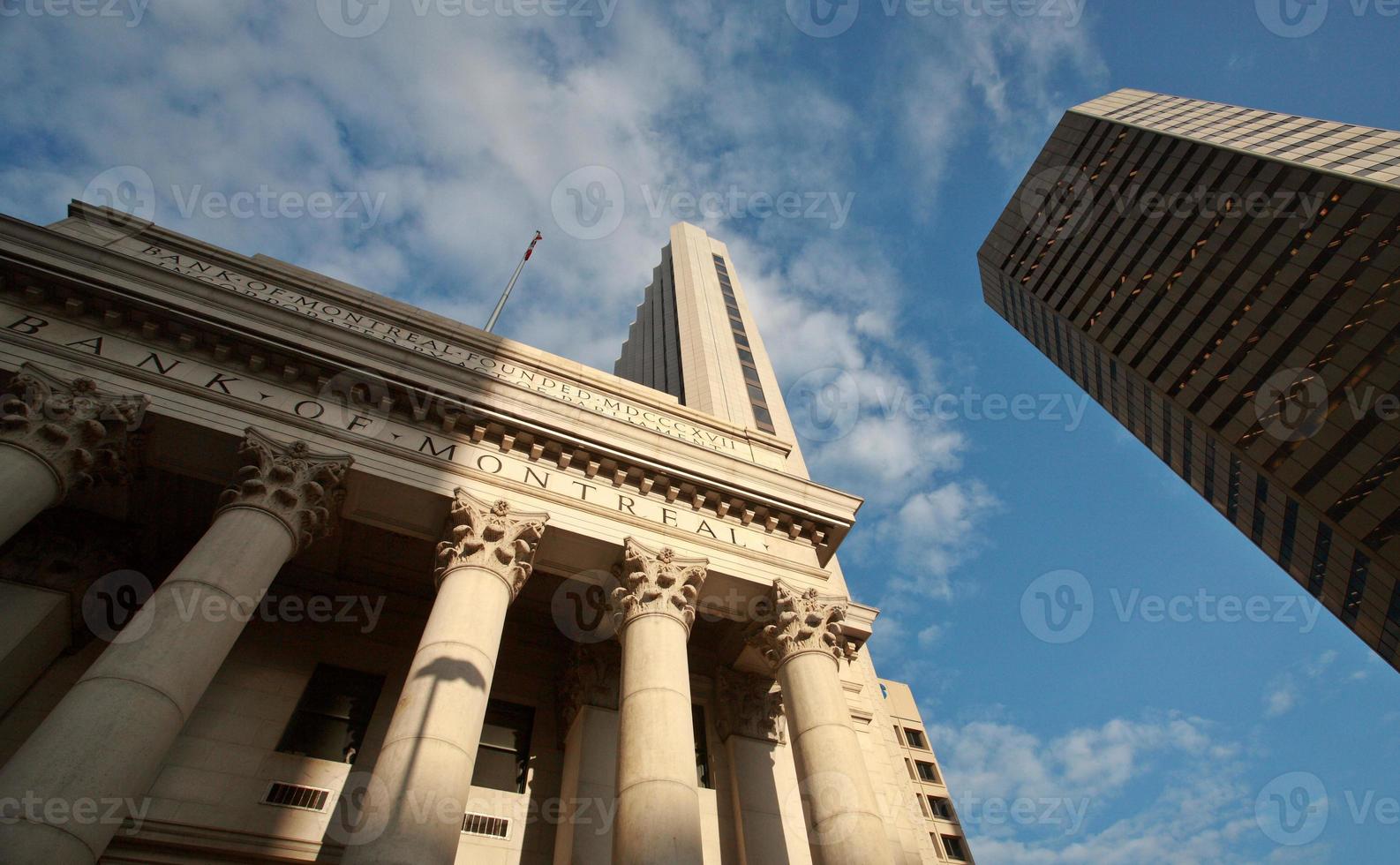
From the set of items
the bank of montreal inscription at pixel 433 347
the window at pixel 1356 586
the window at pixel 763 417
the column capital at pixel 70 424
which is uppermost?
the window at pixel 763 417

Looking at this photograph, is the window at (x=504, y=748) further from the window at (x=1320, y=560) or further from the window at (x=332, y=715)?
the window at (x=1320, y=560)

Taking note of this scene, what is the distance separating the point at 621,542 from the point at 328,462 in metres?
6.59

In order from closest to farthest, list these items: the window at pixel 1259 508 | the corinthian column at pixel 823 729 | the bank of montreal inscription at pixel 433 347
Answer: the corinthian column at pixel 823 729, the bank of montreal inscription at pixel 433 347, the window at pixel 1259 508

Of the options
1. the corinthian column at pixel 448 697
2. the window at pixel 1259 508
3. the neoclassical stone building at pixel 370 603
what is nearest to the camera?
the corinthian column at pixel 448 697

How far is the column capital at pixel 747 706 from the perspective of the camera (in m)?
19.9

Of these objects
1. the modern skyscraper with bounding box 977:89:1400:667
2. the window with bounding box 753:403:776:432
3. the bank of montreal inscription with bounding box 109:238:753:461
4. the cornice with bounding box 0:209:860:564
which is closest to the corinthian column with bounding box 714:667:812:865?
the cornice with bounding box 0:209:860:564

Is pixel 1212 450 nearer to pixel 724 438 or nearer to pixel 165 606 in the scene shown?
pixel 724 438

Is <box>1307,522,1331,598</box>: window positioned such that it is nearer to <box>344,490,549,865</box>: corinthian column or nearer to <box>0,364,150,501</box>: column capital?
<box>344,490,549,865</box>: corinthian column

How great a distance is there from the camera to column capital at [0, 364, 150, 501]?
13586mm

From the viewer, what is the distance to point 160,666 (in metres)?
11.5

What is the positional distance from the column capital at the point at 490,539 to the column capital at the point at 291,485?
97.0 inches

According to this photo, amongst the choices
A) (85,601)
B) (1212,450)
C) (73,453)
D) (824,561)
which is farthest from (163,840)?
(1212,450)

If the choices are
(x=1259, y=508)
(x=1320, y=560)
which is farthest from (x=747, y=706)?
(x=1259, y=508)

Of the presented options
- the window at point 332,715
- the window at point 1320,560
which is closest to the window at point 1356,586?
the window at point 1320,560
